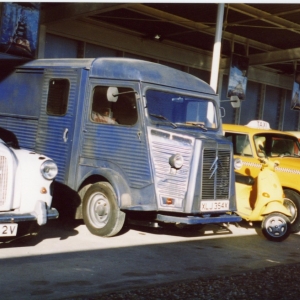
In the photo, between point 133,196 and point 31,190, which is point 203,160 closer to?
point 133,196

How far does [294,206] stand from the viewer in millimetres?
9617

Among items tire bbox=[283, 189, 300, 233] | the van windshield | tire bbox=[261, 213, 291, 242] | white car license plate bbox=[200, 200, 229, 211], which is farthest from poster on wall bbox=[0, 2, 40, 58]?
tire bbox=[261, 213, 291, 242]

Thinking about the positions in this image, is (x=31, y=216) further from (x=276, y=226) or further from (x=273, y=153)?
(x=273, y=153)

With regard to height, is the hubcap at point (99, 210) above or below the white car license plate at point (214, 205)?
below

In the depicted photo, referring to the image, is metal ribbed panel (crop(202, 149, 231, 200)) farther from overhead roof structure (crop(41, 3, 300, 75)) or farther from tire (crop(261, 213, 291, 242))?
overhead roof structure (crop(41, 3, 300, 75))

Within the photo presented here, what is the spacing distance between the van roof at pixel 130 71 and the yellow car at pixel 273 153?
210cm

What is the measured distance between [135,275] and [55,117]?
332cm

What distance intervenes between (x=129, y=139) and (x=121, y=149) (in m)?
0.19

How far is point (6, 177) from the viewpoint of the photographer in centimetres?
622

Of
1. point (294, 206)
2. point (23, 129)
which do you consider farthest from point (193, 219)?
point (23, 129)

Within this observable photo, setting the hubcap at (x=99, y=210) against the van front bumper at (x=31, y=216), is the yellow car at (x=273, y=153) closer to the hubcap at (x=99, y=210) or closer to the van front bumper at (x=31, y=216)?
the hubcap at (x=99, y=210)

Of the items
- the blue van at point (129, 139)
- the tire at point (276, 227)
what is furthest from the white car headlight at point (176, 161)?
the tire at point (276, 227)

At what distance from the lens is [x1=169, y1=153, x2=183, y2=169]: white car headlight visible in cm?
732

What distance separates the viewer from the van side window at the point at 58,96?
8.21m
